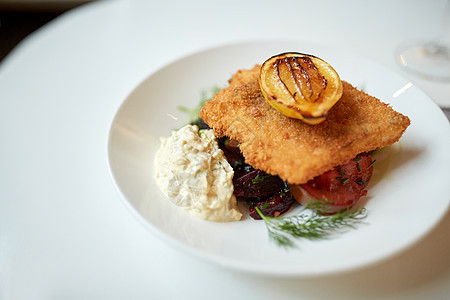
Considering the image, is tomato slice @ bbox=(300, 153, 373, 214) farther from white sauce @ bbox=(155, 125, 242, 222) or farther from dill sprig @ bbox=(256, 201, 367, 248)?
white sauce @ bbox=(155, 125, 242, 222)

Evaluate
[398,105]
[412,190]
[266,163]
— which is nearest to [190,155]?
[266,163]

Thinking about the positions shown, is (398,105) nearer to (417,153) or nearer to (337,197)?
(417,153)

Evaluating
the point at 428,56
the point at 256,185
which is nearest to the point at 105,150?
the point at 256,185

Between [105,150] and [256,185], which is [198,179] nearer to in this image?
[256,185]

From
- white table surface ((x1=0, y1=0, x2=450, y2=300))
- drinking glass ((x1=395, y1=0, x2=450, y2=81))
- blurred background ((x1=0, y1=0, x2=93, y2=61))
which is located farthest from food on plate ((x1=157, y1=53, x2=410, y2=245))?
blurred background ((x1=0, y1=0, x2=93, y2=61))

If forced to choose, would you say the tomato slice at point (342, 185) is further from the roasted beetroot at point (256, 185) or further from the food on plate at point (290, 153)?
the roasted beetroot at point (256, 185)
